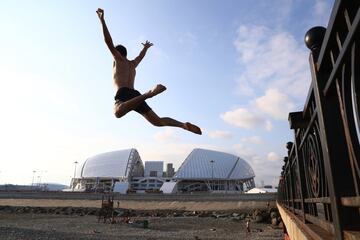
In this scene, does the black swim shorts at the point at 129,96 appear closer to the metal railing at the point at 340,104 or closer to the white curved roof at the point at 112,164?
the metal railing at the point at 340,104

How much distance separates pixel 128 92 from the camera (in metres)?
5.57

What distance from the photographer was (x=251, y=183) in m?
117

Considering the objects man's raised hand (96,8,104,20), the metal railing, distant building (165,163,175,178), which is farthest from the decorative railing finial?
distant building (165,163,175,178)

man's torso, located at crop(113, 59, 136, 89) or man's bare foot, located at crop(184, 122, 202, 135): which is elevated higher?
man's torso, located at crop(113, 59, 136, 89)

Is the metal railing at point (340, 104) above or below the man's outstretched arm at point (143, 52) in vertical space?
below

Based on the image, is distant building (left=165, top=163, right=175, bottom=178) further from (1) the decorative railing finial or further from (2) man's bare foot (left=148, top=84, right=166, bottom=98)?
(1) the decorative railing finial

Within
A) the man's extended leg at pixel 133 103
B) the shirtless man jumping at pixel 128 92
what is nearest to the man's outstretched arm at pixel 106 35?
the shirtless man jumping at pixel 128 92

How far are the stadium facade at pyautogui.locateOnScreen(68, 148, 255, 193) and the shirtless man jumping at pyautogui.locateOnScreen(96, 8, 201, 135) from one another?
92.6m

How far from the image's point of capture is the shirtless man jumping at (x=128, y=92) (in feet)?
17.0

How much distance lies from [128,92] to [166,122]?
33.2 inches

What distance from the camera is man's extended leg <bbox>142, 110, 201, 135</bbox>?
17.4ft

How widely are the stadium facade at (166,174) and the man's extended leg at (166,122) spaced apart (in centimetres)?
9269

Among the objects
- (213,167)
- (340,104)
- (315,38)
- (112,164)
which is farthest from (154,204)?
(112,164)

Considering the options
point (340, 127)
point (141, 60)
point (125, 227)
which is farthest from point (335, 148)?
point (125, 227)
